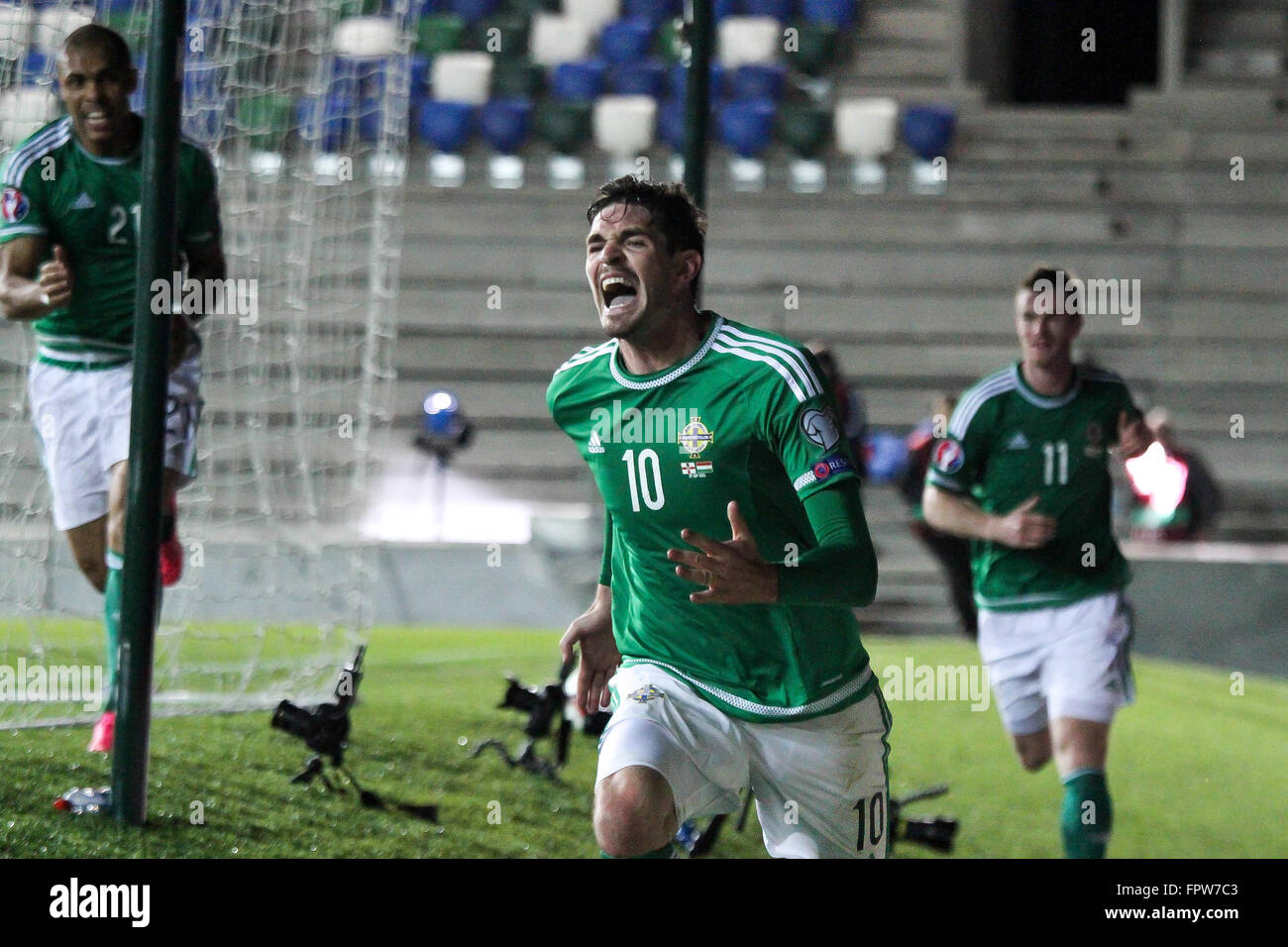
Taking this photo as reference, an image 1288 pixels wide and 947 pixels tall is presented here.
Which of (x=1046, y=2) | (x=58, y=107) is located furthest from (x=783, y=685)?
(x=1046, y=2)

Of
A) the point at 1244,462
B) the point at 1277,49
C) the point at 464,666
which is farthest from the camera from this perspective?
the point at 1277,49

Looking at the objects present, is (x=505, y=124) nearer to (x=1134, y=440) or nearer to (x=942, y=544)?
(x=942, y=544)

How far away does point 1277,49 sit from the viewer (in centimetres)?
1670

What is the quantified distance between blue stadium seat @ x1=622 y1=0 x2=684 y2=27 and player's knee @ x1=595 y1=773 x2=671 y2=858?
1482 centimetres

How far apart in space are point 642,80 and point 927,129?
9.02ft

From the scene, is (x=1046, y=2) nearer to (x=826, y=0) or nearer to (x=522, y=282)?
(x=826, y=0)

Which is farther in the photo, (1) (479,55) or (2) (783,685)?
(1) (479,55)

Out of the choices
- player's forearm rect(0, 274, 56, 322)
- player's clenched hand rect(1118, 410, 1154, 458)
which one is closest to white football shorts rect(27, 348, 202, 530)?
player's forearm rect(0, 274, 56, 322)

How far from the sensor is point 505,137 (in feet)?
52.5

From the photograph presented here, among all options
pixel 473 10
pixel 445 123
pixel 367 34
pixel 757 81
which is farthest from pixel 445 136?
pixel 757 81

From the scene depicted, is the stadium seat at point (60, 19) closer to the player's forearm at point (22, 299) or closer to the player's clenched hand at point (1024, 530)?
the player's forearm at point (22, 299)

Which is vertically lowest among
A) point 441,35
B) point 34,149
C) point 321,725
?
point 321,725

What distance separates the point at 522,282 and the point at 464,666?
6.44m

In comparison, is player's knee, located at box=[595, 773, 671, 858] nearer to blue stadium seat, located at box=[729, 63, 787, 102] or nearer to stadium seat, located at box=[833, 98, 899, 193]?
stadium seat, located at box=[833, 98, 899, 193]
